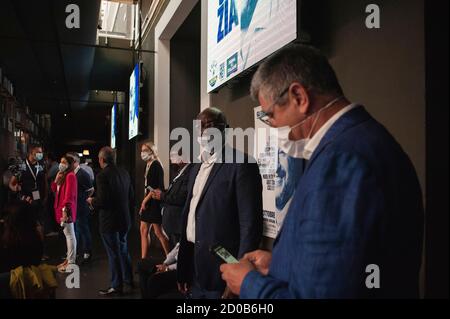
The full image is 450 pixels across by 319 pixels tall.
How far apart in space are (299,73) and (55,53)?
268 inches

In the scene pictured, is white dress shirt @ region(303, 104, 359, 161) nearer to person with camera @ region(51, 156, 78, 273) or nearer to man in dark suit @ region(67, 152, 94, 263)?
person with camera @ region(51, 156, 78, 273)

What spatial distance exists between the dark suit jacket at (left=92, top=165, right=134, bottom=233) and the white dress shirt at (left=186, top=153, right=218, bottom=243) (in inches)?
65.3

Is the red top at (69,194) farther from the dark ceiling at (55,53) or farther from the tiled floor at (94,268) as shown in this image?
the dark ceiling at (55,53)

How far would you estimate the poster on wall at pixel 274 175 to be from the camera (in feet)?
6.43

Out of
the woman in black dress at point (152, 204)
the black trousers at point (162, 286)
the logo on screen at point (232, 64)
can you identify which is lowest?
the black trousers at point (162, 286)

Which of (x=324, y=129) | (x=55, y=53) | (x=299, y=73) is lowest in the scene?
(x=324, y=129)

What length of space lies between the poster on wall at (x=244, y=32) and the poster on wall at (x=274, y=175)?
400 mm

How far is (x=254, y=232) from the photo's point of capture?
1.65 meters

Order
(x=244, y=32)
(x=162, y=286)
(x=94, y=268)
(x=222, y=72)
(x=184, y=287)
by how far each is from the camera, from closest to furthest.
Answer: (x=184, y=287), (x=162, y=286), (x=244, y=32), (x=222, y=72), (x=94, y=268)

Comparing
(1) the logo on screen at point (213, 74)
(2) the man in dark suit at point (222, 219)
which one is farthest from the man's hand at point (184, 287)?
(1) the logo on screen at point (213, 74)

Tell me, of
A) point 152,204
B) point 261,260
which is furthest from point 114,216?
point 261,260

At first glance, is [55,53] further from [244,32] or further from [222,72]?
[244,32]

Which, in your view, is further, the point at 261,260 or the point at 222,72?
the point at 222,72

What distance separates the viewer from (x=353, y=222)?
2.31ft
